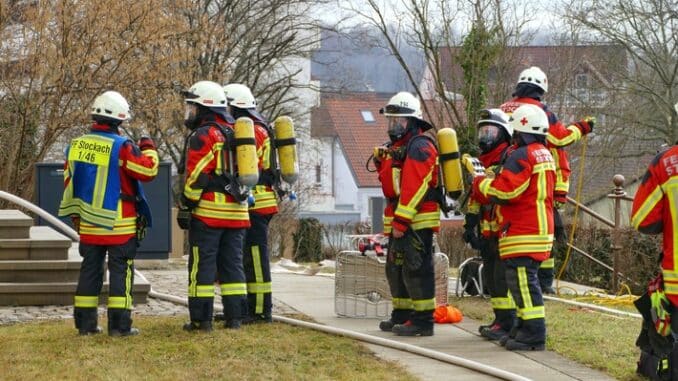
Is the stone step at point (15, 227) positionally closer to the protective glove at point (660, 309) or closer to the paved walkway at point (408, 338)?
the paved walkway at point (408, 338)

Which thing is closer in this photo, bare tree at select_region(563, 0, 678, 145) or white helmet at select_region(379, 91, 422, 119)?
white helmet at select_region(379, 91, 422, 119)

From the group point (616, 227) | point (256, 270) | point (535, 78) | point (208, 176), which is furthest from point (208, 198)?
point (616, 227)

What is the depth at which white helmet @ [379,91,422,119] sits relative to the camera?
1058 centimetres

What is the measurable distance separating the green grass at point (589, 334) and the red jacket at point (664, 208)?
0.91 meters

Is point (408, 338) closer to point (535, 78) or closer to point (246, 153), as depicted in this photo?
point (246, 153)

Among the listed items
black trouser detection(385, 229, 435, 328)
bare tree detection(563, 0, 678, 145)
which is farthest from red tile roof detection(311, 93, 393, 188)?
black trouser detection(385, 229, 435, 328)

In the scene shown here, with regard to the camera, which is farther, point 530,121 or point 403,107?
point 403,107

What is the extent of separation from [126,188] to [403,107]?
7.99ft

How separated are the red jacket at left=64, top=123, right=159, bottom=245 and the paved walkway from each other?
5.25ft

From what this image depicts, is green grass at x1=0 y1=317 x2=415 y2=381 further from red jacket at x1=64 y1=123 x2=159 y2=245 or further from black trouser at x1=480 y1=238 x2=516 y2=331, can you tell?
black trouser at x1=480 y1=238 x2=516 y2=331

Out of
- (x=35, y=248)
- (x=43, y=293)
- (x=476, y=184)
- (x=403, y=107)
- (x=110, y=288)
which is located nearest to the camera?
(x=476, y=184)

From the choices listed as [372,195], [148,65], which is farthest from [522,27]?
[372,195]

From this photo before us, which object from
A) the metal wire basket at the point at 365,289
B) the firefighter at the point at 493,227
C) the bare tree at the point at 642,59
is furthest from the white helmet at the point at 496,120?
the bare tree at the point at 642,59

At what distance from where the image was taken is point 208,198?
10.3 metres
